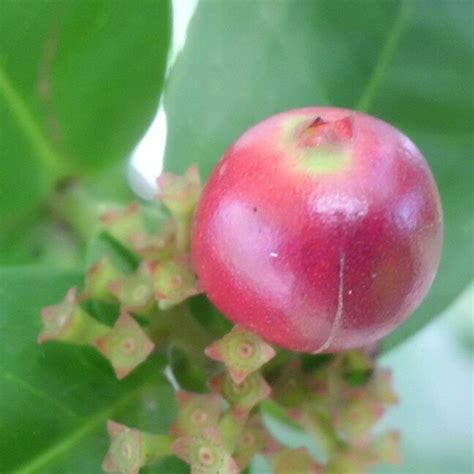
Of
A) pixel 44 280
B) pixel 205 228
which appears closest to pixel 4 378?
pixel 44 280

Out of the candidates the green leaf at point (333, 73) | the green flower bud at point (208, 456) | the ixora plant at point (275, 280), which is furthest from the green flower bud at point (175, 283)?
the green leaf at point (333, 73)

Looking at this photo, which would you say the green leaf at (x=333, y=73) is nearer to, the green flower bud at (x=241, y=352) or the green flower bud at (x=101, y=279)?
the green flower bud at (x=101, y=279)

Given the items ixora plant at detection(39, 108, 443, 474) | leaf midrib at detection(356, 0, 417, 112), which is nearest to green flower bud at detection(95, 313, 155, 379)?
ixora plant at detection(39, 108, 443, 474)

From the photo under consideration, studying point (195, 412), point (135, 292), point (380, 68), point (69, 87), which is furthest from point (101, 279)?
point (380, 68)

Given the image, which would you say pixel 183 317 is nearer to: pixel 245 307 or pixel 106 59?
pixel 245 307

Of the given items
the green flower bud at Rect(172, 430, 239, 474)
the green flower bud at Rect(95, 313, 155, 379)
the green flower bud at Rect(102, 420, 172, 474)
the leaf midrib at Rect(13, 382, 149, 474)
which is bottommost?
the leaf midrib at Rect(13, 382, 149, 474)

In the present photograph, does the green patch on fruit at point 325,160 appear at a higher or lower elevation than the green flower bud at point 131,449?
higher

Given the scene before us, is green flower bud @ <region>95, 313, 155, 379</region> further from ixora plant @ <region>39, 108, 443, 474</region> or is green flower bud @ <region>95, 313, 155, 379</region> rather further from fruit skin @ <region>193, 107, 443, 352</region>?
fruit skin @ <region>193, 107, 443, 352</region>
